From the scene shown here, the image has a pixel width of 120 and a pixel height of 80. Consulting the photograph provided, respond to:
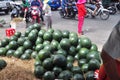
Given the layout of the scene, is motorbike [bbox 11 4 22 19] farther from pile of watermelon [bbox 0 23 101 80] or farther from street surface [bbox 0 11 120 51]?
pile of watermelon [bbox 0 23 101 80]

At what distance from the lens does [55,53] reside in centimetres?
638

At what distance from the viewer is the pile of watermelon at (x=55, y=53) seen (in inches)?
229

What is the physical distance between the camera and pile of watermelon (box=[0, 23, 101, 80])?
5816 millimetres

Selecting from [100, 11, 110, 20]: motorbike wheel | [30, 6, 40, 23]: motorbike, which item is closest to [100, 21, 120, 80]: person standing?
[30, 6, 40, 23]: motorbike

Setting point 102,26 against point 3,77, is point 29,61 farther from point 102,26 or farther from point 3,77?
point 102,26

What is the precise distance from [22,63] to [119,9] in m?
17.7

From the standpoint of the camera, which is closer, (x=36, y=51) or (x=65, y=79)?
(x=65, y=79)

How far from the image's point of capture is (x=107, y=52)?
2307 millimetres

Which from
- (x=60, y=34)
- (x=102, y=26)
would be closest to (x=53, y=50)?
(x=60, y=34)

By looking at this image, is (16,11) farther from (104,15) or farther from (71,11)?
(104,15)

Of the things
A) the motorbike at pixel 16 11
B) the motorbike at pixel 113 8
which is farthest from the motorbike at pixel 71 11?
the motorbike at pixel 113 8

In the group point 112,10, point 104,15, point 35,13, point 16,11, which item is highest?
point 35,13

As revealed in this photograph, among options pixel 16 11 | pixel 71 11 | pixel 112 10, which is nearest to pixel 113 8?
pixel 112 10

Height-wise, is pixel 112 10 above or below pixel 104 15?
below
